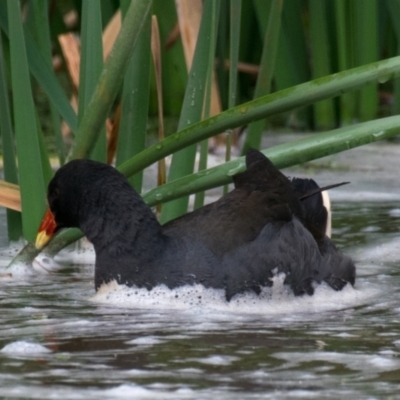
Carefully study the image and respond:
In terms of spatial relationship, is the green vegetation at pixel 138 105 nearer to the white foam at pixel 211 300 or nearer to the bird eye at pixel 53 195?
the bird eye at pixel 53 195

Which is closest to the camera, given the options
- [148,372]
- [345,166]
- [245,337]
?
[148,372]

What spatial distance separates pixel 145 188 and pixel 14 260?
5.66ft

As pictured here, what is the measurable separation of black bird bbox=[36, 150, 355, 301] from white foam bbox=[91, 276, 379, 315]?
0.02 meters

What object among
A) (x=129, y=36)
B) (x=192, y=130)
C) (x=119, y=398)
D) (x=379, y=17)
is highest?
(x=379, y=17)

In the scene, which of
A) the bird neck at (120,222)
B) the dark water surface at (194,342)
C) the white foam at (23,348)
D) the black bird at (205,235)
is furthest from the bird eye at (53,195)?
the white foam at (23,348)

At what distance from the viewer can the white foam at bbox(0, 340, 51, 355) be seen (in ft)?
9.13

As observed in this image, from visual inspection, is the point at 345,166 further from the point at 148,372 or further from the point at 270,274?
the point at 148,372

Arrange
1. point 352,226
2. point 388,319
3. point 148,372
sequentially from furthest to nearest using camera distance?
point 352,226 < point 388,319 < point 148,372

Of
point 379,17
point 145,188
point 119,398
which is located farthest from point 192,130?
point 379,17

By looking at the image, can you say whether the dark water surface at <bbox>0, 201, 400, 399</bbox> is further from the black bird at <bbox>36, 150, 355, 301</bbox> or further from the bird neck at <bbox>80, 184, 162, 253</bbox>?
the bird neck at <bbox>80, 184, 162, 253</bbox>

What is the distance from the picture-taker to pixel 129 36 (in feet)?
11.2

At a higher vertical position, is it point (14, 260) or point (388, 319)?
point (14, 260)

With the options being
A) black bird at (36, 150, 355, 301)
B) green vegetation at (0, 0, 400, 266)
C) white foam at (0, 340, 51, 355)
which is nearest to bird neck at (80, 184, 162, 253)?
black bird at (36, 150, 355, 301)

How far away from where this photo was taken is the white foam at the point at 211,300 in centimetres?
335
